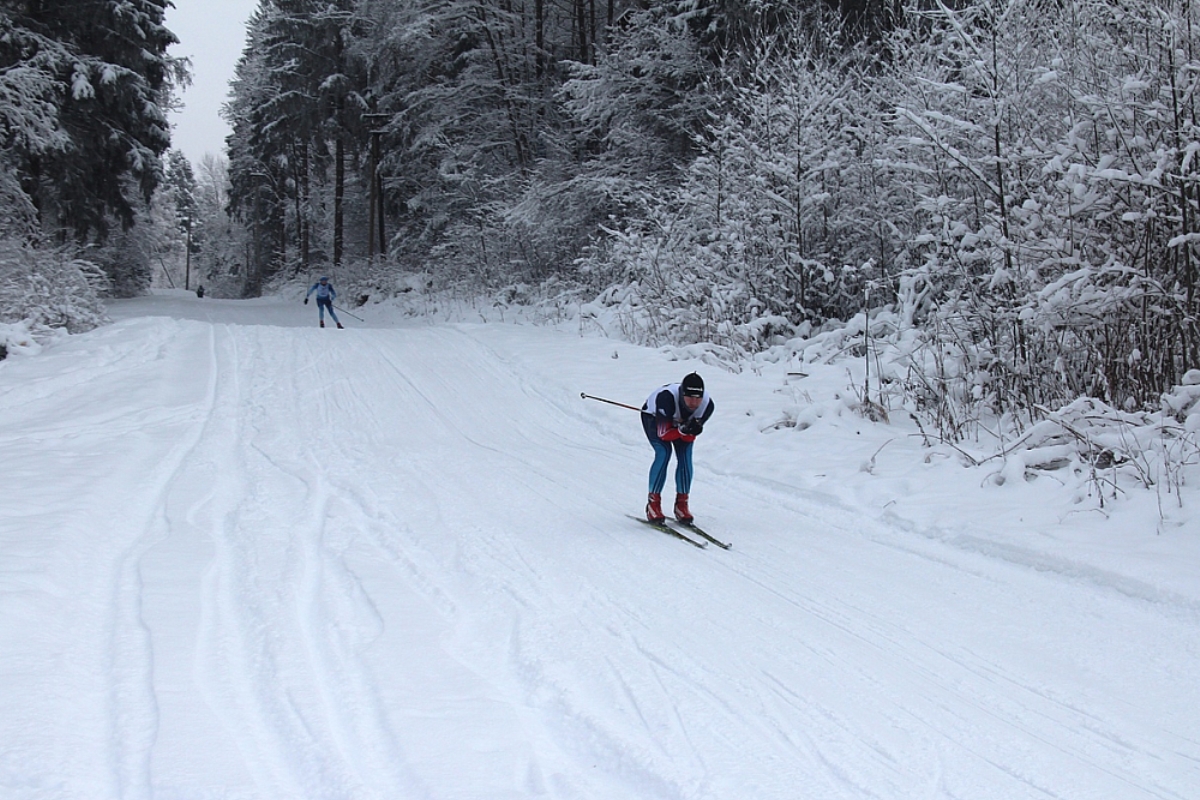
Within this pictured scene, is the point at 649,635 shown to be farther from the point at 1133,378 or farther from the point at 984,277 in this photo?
the point at 984,277

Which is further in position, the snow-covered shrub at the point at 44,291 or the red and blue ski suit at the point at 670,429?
the snow-covered shrub at the point at 44,291

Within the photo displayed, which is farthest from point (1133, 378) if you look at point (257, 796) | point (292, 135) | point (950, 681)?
point (292, 135)

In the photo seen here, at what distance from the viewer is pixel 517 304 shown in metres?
24.5

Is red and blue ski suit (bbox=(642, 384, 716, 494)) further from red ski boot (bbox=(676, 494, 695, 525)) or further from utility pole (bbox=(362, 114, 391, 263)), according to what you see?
utility pole (bbox=(362, 114, 391, 263))

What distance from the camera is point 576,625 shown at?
16.3 ft

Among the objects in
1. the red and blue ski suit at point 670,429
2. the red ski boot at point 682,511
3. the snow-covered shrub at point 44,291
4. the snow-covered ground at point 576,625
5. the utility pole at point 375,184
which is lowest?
the snow-covered ground at point 576,625

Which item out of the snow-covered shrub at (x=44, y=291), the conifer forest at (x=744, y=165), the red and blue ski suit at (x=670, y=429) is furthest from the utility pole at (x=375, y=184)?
the red and blue ski suit at (x=670, y=429)

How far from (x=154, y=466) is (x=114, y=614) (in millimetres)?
4449

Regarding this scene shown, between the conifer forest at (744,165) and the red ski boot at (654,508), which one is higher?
the conifer forest at (744,165)

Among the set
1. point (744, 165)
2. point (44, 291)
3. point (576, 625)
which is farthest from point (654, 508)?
point (44, 291)

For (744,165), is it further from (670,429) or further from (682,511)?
(682,511)

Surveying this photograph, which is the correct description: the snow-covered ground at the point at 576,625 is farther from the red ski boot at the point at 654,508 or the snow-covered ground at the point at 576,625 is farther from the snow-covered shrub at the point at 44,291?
the snow-covered shrub at the point at 44,291

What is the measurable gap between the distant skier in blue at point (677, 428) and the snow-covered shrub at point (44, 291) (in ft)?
43.7

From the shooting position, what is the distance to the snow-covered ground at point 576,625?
3447 mm
